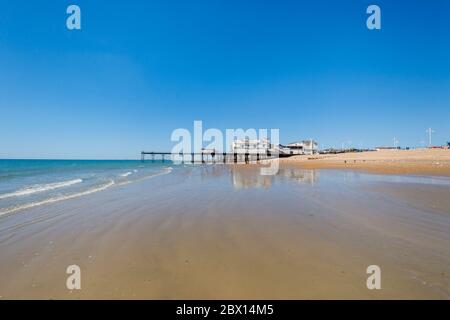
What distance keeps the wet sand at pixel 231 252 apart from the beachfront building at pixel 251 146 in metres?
74.2

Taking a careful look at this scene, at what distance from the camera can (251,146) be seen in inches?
3420

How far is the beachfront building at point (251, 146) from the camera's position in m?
82.6

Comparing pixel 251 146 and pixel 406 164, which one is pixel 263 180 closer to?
pixel 406 164

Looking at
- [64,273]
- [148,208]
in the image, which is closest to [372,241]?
[64,273]

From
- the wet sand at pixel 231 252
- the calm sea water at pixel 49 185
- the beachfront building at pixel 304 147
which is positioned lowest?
the calm sea water at pixel 49 185

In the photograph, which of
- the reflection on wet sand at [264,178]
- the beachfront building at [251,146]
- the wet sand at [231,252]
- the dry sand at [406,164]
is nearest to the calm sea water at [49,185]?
the wet sand at [231,252]

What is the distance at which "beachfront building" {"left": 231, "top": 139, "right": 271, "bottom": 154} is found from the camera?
8256 centimetres

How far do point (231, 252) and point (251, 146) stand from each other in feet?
275

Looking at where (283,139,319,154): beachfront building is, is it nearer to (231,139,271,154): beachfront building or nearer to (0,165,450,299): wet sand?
(231,139,271,154): beachfront building

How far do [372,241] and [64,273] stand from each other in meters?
5.20

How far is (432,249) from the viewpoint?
3.84m

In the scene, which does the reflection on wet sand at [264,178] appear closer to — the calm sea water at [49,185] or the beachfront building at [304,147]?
the calm sea water at [49,185]
